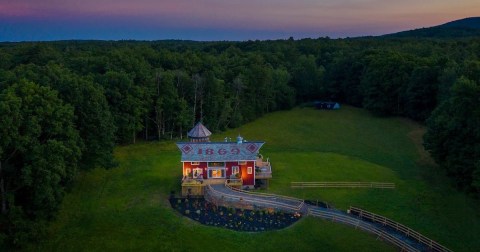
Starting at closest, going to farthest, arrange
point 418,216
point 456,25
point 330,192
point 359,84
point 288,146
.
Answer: point 418,216 < point 330,192 < point 288,146 < point 359,84 < point 456,25

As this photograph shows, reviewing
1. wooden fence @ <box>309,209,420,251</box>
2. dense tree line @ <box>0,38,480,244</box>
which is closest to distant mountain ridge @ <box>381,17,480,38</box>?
dense tree line @ <box>0,38,480,244</box>

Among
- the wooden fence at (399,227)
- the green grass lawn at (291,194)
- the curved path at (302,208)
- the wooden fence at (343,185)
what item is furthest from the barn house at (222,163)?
the wooden fence at (399,227)

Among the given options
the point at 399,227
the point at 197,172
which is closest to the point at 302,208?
the point at 399,227

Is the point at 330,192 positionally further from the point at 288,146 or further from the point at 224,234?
the point at 288,146

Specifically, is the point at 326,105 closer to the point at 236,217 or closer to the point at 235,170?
the point at 235,170

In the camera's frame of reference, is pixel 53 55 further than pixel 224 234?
Yes

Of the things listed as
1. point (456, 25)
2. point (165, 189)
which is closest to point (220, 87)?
point (165, 189)

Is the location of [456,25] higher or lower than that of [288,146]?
higher
